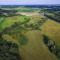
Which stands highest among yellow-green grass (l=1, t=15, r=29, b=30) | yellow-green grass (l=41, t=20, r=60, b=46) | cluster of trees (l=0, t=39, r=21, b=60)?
yellow-green grass (l=1, t=15, r=29, b=30)

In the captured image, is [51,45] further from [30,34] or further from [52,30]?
[30,34]

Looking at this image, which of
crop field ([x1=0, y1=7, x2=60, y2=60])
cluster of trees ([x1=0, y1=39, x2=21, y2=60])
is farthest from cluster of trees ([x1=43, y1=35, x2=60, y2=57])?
cluster of trees ([x1=0, y1=39, x2=21, y2=60])

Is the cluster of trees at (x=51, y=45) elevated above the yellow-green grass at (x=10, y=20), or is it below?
below

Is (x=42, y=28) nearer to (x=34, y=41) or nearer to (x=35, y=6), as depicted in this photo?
(x=34, y=41)

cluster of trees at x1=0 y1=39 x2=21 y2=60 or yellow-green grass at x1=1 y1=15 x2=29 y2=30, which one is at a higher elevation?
yellow-green grass at x1=1 y1=15 x2=29 y2=30

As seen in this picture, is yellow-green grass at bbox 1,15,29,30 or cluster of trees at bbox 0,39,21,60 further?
yellow-green grass at bbox 1,15,29,30

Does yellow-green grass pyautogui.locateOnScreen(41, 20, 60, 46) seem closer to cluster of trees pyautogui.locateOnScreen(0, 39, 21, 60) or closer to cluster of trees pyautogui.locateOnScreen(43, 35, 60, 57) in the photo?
cluster of trees pyautogui.locateOnScreen(43, 35, 60, 57)

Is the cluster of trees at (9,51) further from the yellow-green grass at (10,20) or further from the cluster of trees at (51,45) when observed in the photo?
the cluster of trees at (51,45)

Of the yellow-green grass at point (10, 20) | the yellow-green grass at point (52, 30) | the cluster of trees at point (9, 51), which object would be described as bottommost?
the cluster of trees at point (9, 51)

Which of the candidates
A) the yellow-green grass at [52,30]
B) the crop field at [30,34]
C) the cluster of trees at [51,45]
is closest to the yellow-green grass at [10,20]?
the crop field at [30,34]

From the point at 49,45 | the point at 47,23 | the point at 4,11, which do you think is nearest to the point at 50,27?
the point at 47,23
